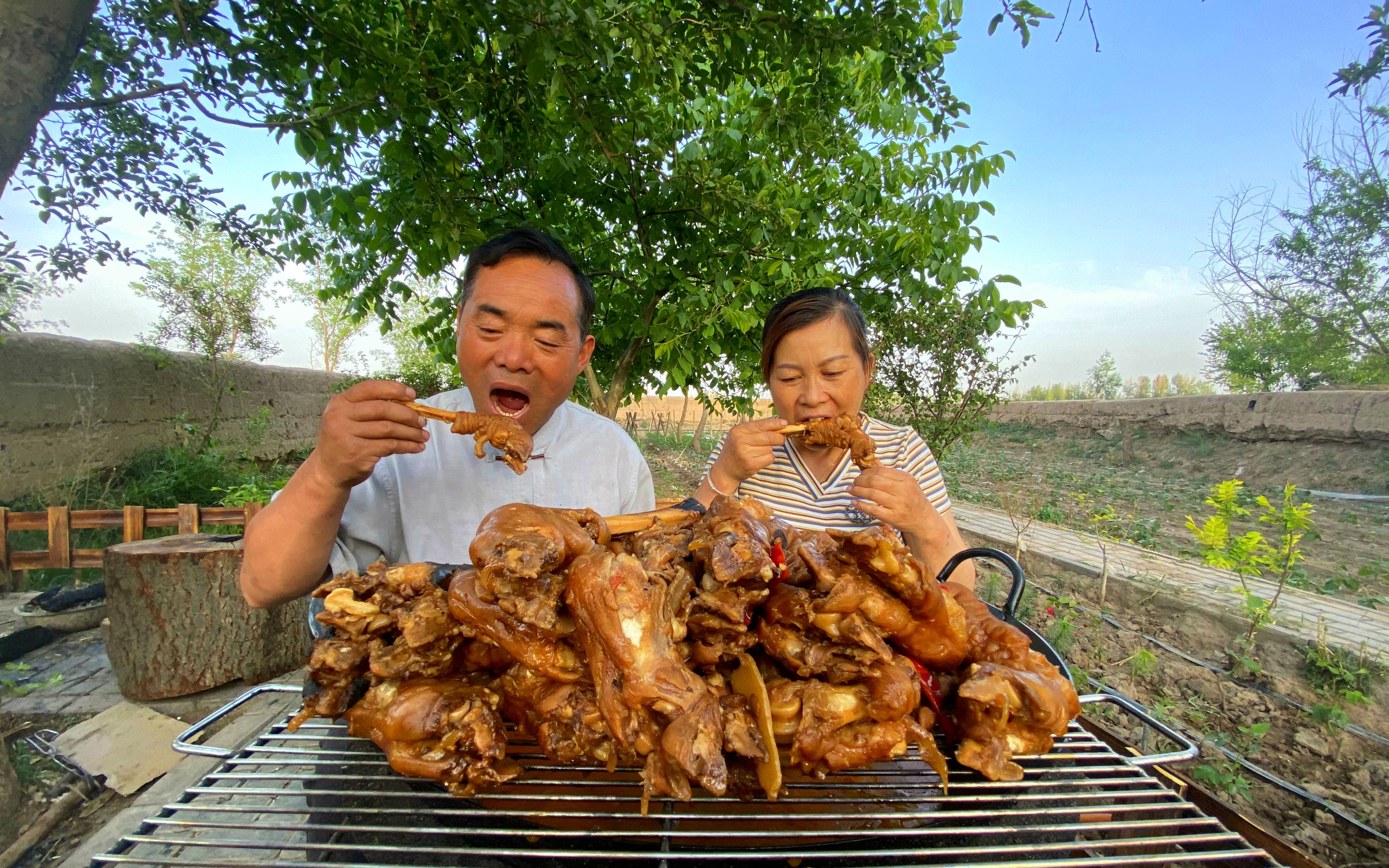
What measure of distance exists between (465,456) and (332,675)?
52.3 inches

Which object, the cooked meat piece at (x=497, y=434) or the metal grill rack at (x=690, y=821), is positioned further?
the cooked meat piece at (x=497, y=434)

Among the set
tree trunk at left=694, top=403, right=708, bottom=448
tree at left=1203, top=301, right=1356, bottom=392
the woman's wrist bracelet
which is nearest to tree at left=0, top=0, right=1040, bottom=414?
the woman's wrist bracelet

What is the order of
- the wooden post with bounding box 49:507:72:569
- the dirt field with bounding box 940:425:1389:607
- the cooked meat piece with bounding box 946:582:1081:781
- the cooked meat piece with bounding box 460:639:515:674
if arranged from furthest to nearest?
the dirt field with bounding box 940:425:1389:607 → the wooden post with bounding box 49:507:72:569 → the cooked meat piece with bounding box 460:639:515:674 → the cooked meat piece with bounding box 946:582:1081:781

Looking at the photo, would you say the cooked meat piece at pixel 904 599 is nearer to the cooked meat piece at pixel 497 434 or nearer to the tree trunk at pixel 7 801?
the cooked meat piece at pixel 497 434

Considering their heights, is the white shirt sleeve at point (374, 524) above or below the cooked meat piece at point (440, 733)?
above

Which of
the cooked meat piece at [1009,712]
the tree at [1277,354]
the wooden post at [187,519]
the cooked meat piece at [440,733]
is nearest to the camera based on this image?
the cooked meat piece at [440,733]

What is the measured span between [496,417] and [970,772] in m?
1.64

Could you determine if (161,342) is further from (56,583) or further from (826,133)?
(826,133)

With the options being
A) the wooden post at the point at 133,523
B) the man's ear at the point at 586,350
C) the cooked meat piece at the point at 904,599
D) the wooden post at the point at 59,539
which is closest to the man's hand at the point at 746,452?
the man's ear at the point at 586,350

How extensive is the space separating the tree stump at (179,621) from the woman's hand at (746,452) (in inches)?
134

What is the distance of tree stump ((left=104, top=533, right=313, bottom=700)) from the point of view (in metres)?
4.04

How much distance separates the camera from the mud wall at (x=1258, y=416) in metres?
9.52

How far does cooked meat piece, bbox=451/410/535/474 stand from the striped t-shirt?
1.23m

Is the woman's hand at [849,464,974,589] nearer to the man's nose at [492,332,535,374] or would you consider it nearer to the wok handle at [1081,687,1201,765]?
the wok handle at [1081,687,1201,765]
